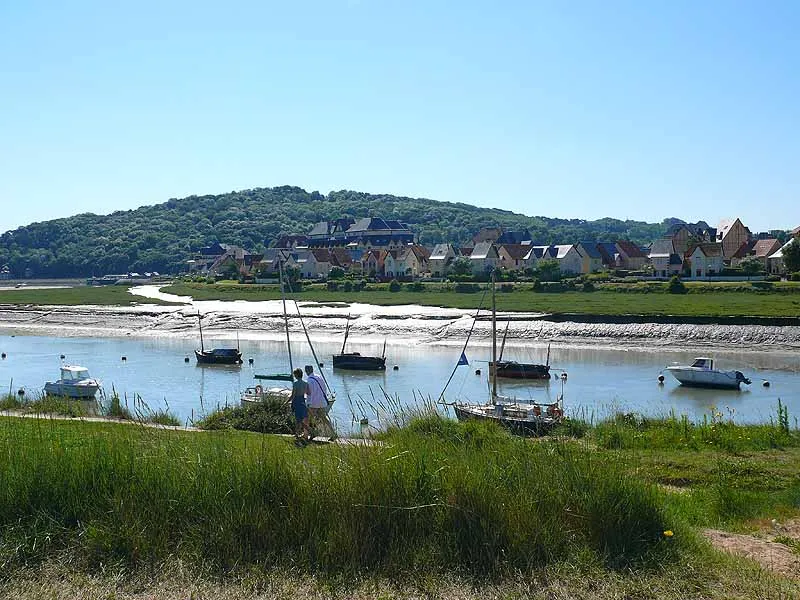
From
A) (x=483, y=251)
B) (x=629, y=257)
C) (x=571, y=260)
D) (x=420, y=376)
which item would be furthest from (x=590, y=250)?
(x=420, y=376)

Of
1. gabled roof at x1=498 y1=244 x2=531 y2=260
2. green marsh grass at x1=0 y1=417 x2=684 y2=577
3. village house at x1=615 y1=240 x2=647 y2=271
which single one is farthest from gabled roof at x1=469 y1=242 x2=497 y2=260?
green marsh grass at x1=0 y1=417 x2=684 y2=577

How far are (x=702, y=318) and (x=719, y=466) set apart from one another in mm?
40627

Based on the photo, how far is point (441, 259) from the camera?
114 meters

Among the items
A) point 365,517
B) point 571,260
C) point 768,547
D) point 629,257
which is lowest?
point 768,547

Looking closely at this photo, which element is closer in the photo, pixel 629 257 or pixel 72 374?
pixel 72 374

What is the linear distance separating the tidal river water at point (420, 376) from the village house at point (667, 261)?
42825 millimetres

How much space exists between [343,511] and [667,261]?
8732cm

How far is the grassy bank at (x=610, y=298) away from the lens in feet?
185

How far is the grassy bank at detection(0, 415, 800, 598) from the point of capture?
8695 mm

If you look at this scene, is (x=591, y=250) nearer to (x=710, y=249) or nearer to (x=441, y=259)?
(x=441, y=259)

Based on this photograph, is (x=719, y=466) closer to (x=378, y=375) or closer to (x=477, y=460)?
(x=477, y=460)

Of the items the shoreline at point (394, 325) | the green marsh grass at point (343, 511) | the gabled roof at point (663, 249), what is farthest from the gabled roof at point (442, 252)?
the green marsh grass at point (343, 511)

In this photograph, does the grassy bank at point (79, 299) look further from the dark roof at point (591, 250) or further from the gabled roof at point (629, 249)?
the gabled roof at point (629, 249)

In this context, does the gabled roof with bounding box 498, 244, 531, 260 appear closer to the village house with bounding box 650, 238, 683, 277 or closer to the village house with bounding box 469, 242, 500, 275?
the village house with bounding box 469, 242, 500, 275
